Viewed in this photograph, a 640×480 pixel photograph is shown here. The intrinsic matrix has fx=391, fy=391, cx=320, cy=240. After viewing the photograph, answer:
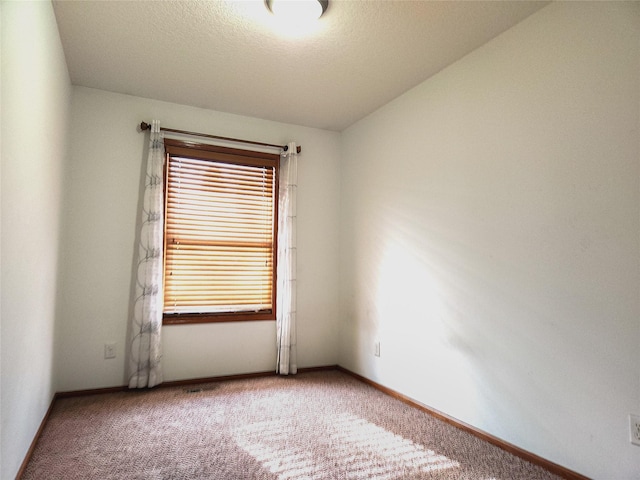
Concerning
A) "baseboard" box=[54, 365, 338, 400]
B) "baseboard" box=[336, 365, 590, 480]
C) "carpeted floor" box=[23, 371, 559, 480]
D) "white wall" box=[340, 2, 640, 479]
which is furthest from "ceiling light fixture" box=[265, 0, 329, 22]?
"baseboard" box=[54, 365, 338, 400]

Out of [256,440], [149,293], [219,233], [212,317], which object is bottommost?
[256,440]

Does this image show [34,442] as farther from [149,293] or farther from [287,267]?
[287,267]

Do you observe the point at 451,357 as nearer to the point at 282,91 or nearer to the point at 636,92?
the point at 636,92

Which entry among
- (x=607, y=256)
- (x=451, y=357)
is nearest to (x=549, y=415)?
(x=451, y=357)

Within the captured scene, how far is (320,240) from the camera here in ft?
13.0

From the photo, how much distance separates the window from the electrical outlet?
8.84 ft

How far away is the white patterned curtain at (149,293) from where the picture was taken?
3.11m

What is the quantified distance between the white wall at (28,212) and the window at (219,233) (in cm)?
93

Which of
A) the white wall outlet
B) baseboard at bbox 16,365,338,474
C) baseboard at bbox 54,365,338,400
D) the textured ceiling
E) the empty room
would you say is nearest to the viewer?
the empty room

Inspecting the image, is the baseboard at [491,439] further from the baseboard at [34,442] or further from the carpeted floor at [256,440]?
the baseboard at [34,442]

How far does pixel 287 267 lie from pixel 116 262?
143 cm

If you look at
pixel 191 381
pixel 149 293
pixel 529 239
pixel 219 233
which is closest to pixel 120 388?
pixel 191 381

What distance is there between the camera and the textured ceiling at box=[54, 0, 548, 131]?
85.5 inches

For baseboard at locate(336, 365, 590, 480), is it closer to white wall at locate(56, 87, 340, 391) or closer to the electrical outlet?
the electrical outlet
